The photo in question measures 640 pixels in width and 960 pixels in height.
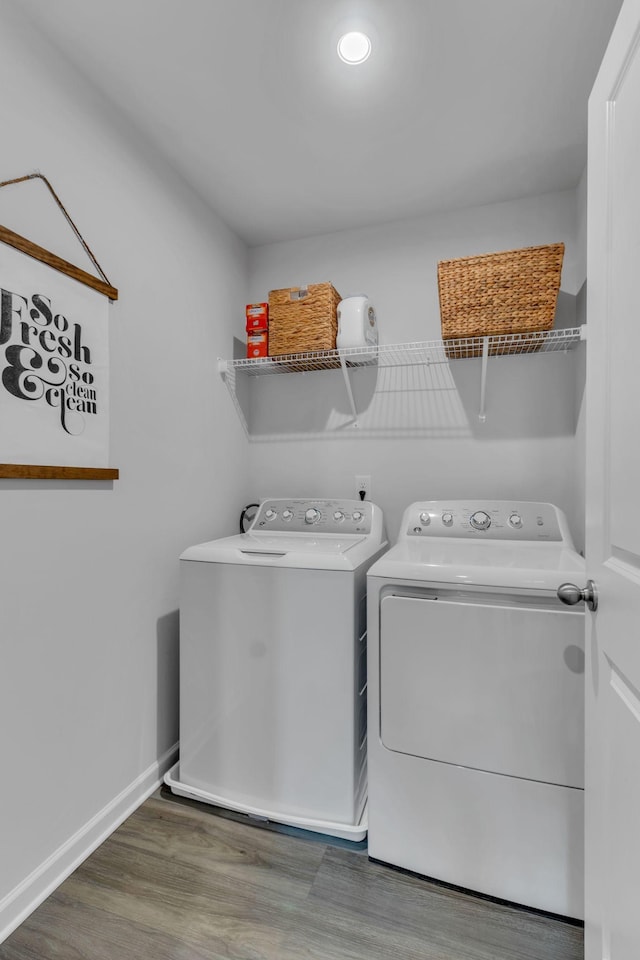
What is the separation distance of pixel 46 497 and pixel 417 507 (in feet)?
4.46

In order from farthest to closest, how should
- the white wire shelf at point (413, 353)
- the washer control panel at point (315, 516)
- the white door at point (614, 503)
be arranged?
the washer control panel at point (315, 516) < the white wire shelf at point (413, 353) < the white door at point (614, 503)

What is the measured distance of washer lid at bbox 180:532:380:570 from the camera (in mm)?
1552

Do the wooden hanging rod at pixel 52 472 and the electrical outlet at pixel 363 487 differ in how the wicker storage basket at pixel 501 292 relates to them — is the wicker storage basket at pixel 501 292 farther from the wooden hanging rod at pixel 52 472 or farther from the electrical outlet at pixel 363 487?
the wooden hanging rod at pixel 52 472

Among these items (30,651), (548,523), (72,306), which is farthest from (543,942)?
(72,306)

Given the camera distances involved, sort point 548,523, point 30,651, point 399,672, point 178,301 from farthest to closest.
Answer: point 178,301 → point 548,523 → point 399,672 → point 30,651

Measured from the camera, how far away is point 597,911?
924 mm

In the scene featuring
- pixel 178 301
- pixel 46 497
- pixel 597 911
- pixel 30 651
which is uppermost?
pixel 178 301

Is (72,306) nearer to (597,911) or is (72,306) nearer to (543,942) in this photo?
(597,911)

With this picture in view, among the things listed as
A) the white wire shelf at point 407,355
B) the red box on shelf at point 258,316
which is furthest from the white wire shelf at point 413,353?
the red box on shelf at point 258,316

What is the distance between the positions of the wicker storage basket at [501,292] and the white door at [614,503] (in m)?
0.78

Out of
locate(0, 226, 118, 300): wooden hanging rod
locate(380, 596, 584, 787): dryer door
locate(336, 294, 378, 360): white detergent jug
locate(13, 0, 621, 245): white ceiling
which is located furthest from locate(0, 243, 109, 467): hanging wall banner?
locate(380, 596, 584, 787): dryer door

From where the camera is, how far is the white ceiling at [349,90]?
4.23 ft

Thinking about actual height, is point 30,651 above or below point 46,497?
below

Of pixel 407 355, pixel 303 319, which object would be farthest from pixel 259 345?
pixel 407 355
